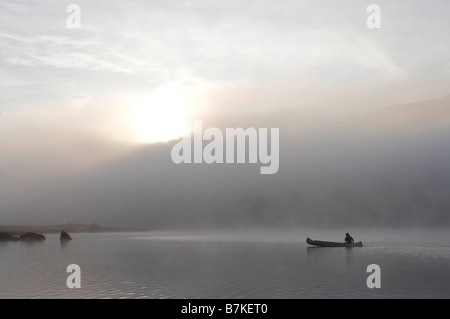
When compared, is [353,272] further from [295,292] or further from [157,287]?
[157,287]

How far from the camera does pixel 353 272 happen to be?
4922 centimetres

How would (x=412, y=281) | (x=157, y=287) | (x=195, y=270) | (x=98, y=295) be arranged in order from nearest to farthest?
1. (x=98, y=295)
2. (x=157, y=287)
3. (x=412, y=281)
4. (x=195, y=270)

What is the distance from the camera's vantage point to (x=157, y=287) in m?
38.8

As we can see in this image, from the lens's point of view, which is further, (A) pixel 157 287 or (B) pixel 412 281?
(B) pixel 412 281

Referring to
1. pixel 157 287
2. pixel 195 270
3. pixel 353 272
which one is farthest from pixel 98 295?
pixel 353 272
